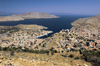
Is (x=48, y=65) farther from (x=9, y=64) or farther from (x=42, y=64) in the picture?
(x=9, y=64)

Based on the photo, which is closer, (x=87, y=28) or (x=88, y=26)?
(x=87, y=28)

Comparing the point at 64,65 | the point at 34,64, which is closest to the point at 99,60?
the point at 64,65

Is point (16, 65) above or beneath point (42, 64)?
above

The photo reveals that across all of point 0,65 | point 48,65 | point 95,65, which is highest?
point 0,65

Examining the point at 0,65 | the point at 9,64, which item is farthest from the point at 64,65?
the point at 0,65

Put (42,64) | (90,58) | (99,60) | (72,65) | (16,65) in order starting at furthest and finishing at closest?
(90,58) < (99,60) < (72,65) < (42,64) < (16,65)

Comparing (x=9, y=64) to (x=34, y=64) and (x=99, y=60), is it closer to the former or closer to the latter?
(x=34, y=64)

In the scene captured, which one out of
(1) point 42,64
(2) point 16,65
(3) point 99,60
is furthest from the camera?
(3) point 99,60

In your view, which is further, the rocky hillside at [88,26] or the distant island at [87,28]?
the rocky hillside at [88,26]

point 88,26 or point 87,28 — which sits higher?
point 88,26

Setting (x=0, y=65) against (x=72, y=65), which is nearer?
(x=0, y=65)

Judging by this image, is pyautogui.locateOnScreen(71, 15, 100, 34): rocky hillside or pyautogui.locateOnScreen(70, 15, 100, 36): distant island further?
pyautogui.locateOnScreen(71, 15, 100, 34): rocky hillside
